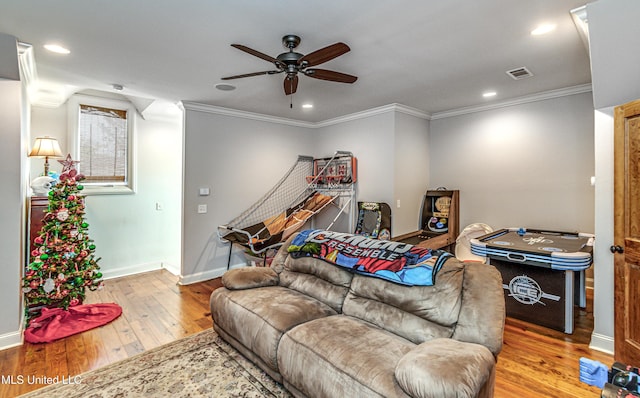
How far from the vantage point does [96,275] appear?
345 cm

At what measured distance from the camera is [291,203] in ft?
19.0

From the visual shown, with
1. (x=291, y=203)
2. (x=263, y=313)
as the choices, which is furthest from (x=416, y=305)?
(x=291, y=203)

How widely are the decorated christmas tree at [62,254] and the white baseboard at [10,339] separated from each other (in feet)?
1.13

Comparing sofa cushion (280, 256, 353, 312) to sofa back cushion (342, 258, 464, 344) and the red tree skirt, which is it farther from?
the red tree skirt

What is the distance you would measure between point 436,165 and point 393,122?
3.94ft

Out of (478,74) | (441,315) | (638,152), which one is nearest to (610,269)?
(638,152)

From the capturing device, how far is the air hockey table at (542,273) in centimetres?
294

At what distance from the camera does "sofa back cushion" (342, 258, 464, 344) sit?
1.97m

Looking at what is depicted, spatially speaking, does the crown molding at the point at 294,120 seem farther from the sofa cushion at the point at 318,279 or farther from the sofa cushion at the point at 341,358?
the sofa cushion at the point at 341,358

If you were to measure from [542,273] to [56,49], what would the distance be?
5081mm

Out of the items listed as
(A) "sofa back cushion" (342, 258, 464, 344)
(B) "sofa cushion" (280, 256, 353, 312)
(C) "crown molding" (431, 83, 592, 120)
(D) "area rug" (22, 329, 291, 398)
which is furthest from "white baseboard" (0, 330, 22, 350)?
(C) "crown molding" (431, 83, 592, 120)

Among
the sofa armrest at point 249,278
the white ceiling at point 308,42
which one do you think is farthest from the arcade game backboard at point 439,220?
the sofa armrest at point 249,278

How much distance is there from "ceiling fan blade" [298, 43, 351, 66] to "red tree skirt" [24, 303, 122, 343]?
3330 millimetres

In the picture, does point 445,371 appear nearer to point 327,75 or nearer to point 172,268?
point 327,75
